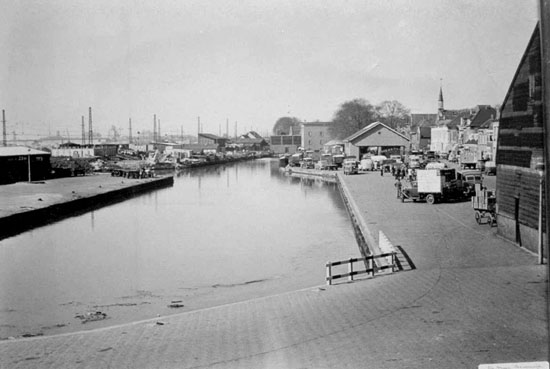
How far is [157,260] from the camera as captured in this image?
16875 millimetres

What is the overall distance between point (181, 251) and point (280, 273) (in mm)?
4350

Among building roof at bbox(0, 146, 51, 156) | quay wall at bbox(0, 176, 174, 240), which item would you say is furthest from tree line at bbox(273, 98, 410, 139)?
building roof at bbox(0, 146, 51, 156)

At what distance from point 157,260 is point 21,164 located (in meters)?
24.5

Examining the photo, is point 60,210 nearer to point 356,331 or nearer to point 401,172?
point 401,172

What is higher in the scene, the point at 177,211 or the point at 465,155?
the point at 465,155

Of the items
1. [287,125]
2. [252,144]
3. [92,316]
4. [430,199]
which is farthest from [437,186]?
[287,125]

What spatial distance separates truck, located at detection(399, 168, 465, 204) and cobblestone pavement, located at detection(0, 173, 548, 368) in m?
10.9

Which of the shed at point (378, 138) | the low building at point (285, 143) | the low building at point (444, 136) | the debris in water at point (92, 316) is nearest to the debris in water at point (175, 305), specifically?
the debris in water at point (92, 316)

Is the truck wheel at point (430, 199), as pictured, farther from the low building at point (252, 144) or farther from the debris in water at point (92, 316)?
the low building at point (252, 144)

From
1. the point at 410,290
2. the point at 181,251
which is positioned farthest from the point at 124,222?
the point at 410,290

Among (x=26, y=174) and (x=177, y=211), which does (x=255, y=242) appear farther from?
(x=26, y=174)

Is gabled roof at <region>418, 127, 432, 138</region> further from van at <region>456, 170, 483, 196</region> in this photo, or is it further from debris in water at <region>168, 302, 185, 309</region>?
debris in water at <region>168, 302, 185, 309</region>

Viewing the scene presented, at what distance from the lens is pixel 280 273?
1498 centimetres

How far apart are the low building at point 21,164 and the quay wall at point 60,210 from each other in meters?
6.21
